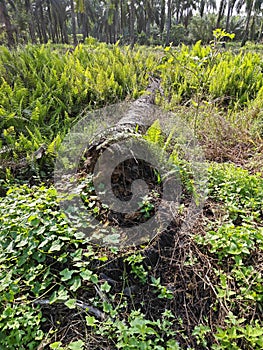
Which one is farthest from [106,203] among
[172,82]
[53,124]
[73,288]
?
[172,82]


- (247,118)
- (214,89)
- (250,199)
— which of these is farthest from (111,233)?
(214,89)

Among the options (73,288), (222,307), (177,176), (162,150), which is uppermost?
(162,150)

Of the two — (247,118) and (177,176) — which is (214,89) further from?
(177,176)

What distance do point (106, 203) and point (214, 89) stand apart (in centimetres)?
420

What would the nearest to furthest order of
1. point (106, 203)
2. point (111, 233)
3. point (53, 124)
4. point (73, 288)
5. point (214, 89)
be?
point (73, 288) → point (111, 233) → point (106, 203) → point (53, 124) → point (214, 89)

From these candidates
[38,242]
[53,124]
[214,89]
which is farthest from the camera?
[214,89]

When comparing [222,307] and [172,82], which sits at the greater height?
[172,82]

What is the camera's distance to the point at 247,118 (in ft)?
12.7

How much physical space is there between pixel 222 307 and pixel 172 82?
5276mm

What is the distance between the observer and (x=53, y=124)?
3.74 metres

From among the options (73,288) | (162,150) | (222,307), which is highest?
(162,150)

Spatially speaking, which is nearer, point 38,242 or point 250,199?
point 38,242

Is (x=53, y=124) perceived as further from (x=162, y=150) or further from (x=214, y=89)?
(x=214, y=89)

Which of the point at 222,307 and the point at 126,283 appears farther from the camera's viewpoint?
the point at 126,283
